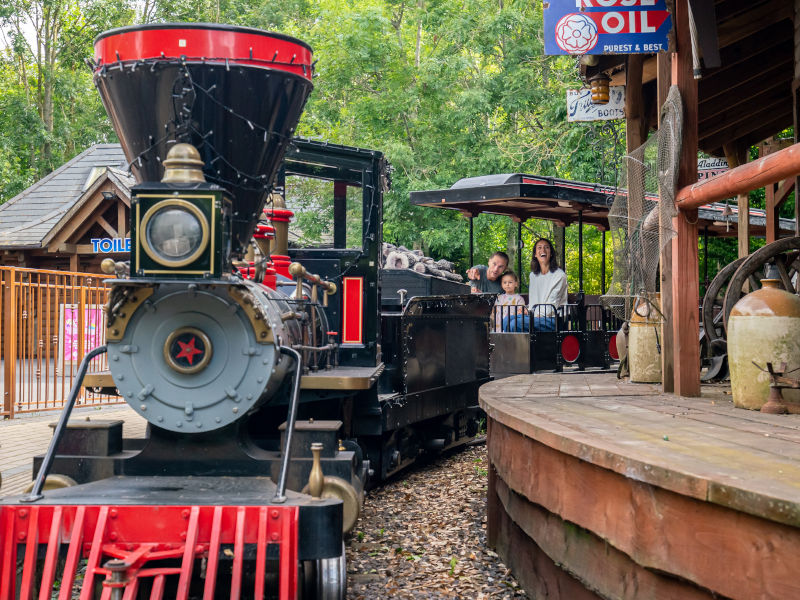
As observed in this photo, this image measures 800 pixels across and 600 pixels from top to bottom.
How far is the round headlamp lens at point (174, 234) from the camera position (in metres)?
3.22

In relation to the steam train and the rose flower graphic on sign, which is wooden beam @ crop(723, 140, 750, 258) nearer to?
the rose flower graphic on sign

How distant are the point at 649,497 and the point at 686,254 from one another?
227 cm

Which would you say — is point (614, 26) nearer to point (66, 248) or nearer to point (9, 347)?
point (9, 347)

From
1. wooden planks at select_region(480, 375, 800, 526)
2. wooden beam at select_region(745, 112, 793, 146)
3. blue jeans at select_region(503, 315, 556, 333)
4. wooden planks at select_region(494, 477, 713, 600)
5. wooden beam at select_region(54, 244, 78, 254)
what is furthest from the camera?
wooden beam at select_region(54, 244, 78, 254)

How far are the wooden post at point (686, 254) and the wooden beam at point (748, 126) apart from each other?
3679 millimetres

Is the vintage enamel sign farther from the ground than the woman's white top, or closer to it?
farther from the ground

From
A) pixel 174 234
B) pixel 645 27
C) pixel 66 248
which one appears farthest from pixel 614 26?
pixel 66 248

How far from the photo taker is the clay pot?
17.4ft

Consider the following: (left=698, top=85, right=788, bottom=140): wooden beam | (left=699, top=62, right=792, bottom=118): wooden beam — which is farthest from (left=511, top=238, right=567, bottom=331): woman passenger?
(left=699, top=62, right=792, bottom=118): wooden beam

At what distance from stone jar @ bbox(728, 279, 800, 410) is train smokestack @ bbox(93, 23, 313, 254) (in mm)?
2436

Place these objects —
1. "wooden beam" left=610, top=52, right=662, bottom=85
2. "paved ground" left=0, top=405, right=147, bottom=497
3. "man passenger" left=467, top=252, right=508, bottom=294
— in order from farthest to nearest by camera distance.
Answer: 1. "man passenger" left=467, top=252, right=508, bottom=294
2. "wooden beam" left=610, top=52, right=662, bottom=85
3. "paved ground" left=0, top=405, right=147, bottom=497

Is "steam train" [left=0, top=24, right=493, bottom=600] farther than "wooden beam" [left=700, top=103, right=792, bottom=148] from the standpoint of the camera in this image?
No

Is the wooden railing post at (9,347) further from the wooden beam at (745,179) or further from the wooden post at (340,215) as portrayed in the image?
the wooden beam at (745,179)

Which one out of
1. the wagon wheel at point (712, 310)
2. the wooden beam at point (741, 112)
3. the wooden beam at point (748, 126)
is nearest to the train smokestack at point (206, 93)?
the wagon wheel at point (712, 310)
